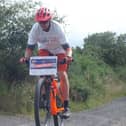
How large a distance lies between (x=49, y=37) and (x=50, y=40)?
8 centimetres

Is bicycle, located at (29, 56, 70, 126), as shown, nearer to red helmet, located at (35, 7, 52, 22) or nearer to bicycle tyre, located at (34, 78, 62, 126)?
bicycle tyre, located at (34, 78, 62, 126)

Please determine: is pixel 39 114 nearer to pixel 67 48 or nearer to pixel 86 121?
pixel 67 48

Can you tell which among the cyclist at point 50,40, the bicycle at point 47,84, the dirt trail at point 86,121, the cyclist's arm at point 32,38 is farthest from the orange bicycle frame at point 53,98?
the dirt trail at point 86,121

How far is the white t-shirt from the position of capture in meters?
8.44

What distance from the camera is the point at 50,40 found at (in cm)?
855

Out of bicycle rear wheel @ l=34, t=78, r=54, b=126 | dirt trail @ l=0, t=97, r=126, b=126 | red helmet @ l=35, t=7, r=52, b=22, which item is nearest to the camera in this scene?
bicycle rear wheel @ l=34, t=78, r=54, b=126

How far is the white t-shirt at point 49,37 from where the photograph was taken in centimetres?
844

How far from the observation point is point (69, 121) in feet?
42.8

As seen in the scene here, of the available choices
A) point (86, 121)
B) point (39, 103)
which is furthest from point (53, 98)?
point (86, 121)

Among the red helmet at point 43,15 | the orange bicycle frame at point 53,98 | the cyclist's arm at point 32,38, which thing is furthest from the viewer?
the cyclist's arm at point 32,38

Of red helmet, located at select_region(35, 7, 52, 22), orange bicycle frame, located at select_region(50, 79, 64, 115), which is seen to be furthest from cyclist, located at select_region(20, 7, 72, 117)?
orange bicycle frame, located at select_region(50, 79, 64, 115)

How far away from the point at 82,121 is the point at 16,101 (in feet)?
10.5

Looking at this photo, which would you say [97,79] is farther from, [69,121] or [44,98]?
[44,98]

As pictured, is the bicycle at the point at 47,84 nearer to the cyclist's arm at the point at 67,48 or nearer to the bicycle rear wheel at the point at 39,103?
the bicycle rear wheel at the point at 39,103
